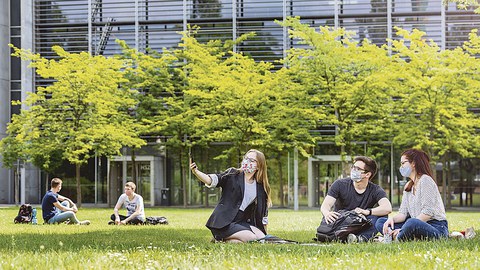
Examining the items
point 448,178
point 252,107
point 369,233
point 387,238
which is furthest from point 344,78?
point 387,238

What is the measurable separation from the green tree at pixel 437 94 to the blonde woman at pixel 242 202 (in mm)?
20551

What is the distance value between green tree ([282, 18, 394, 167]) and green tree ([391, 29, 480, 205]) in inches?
33.6

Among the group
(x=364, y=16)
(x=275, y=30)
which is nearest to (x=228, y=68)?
(x=275, y=30)

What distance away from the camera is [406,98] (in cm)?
3234

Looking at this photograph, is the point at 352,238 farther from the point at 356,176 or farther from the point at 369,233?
the point at 356,176

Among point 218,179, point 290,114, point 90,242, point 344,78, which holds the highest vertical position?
point 344,78

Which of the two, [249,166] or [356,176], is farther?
[356,176]

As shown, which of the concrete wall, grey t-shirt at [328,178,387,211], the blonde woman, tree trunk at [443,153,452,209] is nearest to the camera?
the blonde woman

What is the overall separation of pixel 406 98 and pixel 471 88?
8.80 feet

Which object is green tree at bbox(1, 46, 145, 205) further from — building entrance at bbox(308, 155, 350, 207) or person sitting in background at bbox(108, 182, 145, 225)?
person sitting in background at bbox(108, 182, 145, 225)

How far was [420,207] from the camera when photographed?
443 inches

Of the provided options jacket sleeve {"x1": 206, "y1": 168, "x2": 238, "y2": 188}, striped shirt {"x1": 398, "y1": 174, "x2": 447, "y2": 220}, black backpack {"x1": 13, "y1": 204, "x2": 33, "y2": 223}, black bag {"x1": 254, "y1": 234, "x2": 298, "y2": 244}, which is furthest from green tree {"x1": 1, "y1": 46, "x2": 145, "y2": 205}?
striped shirt {"x1": 398, "y1": 174, "x2": 447, "y2": 220}

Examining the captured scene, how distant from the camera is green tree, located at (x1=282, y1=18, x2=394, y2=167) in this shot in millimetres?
31672

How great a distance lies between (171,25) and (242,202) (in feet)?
103
